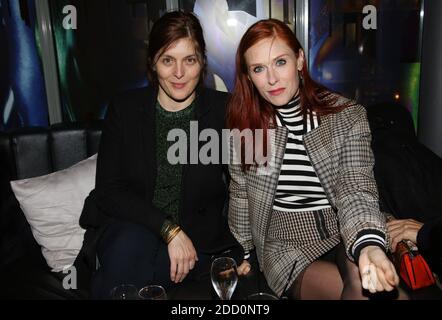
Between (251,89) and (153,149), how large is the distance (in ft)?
1.68

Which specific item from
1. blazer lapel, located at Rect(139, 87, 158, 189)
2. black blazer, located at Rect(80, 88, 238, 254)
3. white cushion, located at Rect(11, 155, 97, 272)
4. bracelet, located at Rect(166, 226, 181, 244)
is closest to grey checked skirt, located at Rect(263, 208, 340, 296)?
black blazer, located at Rect(80, 88, 238, 254)

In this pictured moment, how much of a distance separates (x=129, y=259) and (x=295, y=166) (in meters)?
0.77

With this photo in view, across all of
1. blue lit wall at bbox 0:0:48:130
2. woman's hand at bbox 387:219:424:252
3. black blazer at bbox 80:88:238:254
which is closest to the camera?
woman's hand at bbox 387:219:424:252

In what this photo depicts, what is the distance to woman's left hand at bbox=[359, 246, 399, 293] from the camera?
1.09 m

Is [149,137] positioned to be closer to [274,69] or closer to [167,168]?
[167,168]

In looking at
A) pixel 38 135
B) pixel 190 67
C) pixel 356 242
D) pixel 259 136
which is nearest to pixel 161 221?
pixel 259 136

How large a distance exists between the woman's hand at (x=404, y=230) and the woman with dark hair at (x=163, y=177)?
0.69 m

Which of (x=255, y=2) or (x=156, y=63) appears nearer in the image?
(x=156, y=63)

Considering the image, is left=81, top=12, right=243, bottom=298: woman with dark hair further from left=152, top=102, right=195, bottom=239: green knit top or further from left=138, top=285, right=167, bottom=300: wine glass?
left=138, top=285, right=167, bottom=300: wine glass

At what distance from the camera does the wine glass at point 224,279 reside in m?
1.18

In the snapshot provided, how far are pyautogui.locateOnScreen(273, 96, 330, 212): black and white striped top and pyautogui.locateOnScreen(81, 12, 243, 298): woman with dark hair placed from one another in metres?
0.33

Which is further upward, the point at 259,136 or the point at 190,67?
the point at 190,67

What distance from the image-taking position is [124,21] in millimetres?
4414
